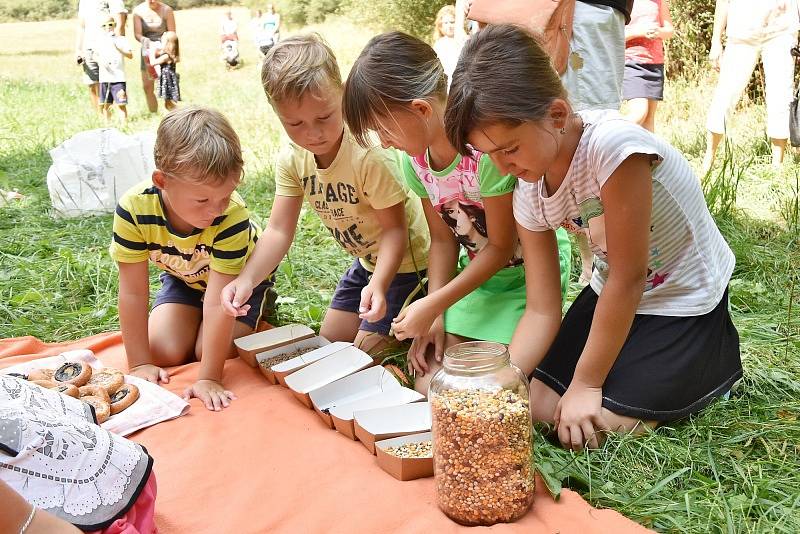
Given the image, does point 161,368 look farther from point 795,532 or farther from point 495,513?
point 795,532

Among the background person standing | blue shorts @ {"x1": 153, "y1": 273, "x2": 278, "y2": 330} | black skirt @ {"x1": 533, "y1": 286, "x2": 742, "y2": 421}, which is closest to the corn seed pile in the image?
black skirt @ {"x1": 533, "y1": 286, "x2": 742, "y2": 421}

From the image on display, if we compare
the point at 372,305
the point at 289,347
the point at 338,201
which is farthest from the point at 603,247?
the point at 289,347

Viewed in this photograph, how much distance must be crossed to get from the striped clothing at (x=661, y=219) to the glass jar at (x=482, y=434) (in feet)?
1.50

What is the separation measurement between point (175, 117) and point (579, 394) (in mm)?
Result: 1321

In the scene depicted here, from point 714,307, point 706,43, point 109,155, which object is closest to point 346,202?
point 714,307

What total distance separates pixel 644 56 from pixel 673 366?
293 centimetres

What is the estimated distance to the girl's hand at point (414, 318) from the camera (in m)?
2.03

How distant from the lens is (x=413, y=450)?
5.98 ft

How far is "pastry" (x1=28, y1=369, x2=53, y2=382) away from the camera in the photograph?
2195 millimetres

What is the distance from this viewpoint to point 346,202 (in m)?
2.38

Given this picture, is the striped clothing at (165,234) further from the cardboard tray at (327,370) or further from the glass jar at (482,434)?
the glass jar at (482,434)

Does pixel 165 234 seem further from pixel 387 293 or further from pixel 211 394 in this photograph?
pixel 387 293

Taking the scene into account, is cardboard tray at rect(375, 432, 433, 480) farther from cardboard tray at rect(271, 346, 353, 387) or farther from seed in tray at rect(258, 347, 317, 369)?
seed in tray at rect(258, 347, 317, 369)

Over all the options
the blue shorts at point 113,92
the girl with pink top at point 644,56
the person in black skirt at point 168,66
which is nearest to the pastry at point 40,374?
the girl with pink top at point 644,56
